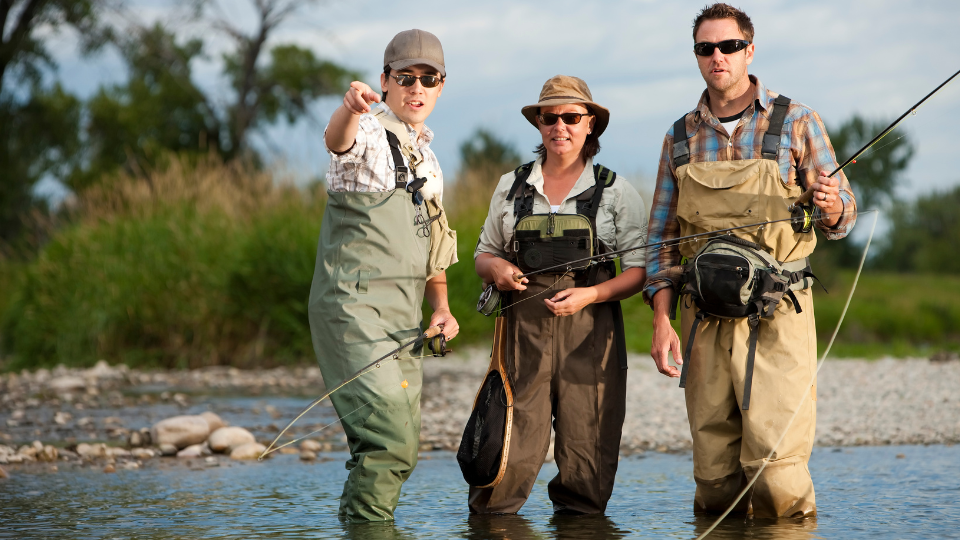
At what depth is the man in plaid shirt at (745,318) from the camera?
3.58 m

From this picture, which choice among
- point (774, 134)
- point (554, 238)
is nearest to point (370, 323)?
point (554, 238)

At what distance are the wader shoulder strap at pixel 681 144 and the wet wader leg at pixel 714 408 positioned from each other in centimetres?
55

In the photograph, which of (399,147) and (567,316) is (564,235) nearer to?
(567,316)

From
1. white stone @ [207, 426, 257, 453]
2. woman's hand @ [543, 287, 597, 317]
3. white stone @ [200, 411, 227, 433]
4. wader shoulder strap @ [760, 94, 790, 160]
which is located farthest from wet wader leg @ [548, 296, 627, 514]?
white stone @ [200, 411, 227, 433]

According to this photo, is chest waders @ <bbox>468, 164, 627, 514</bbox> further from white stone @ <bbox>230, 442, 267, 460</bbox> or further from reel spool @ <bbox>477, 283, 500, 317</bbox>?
white stone @ <bbox>230, 442, 267, 460</bbox>

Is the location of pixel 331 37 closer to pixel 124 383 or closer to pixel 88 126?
pixel 88 126

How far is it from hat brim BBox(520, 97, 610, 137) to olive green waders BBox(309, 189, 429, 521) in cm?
69

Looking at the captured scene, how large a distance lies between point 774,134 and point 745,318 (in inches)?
27.1

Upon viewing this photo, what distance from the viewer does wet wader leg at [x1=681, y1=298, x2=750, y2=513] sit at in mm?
3678

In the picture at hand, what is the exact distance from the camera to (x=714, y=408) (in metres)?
3.70

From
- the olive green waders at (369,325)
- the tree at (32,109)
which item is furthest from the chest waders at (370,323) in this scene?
the tree at (32,109)

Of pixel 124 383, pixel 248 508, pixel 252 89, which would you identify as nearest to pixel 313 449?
pixel 248 508

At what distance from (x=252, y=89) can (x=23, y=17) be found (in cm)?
554

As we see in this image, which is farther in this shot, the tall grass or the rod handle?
the tall grass
